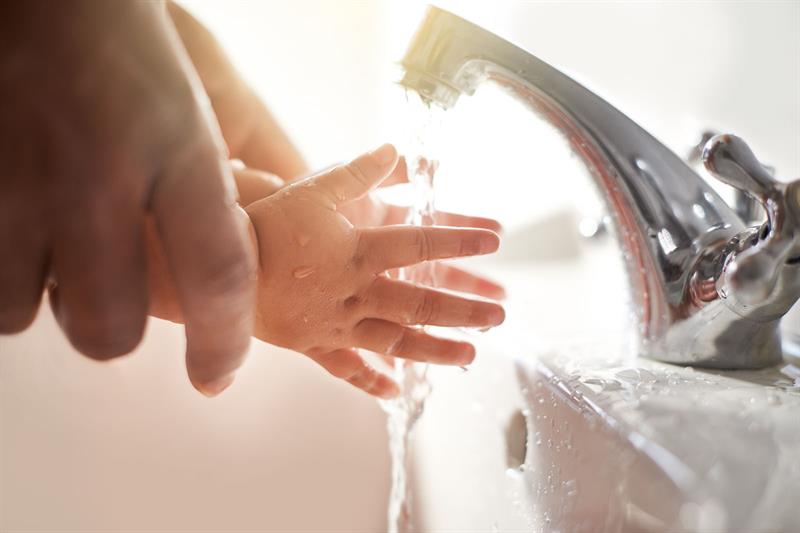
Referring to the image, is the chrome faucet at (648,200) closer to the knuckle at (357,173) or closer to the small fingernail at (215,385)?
the knuckle at (357,173)

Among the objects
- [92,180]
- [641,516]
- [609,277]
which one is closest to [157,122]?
[92,180]

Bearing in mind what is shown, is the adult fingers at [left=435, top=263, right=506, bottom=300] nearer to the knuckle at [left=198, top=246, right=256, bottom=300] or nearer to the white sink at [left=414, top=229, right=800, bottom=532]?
the white sink at [left=414, top=229, right=800, bottom=532]

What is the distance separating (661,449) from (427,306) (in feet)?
0.66

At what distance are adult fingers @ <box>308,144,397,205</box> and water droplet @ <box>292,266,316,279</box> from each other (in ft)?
0.17

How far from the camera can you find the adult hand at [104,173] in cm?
20

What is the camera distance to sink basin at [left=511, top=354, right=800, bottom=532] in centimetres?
25

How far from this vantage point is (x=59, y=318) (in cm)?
23

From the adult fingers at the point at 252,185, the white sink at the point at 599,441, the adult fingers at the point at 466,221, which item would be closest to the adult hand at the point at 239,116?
the adult fingers at the point at 252,185

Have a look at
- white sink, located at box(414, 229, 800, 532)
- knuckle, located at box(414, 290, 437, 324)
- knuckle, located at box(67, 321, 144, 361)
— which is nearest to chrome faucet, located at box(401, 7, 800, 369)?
white sink, located at box(414, 229, 800, 532)

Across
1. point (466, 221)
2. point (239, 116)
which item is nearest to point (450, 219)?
point (466, 221)

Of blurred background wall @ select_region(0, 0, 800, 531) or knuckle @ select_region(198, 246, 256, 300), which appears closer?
knuckle @ select_region(198, 246, 256, 300)

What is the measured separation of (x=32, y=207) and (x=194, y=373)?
0.28 ft

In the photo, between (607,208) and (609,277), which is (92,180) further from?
(609,277)

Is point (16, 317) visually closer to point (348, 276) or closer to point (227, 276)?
point (227, 276)
